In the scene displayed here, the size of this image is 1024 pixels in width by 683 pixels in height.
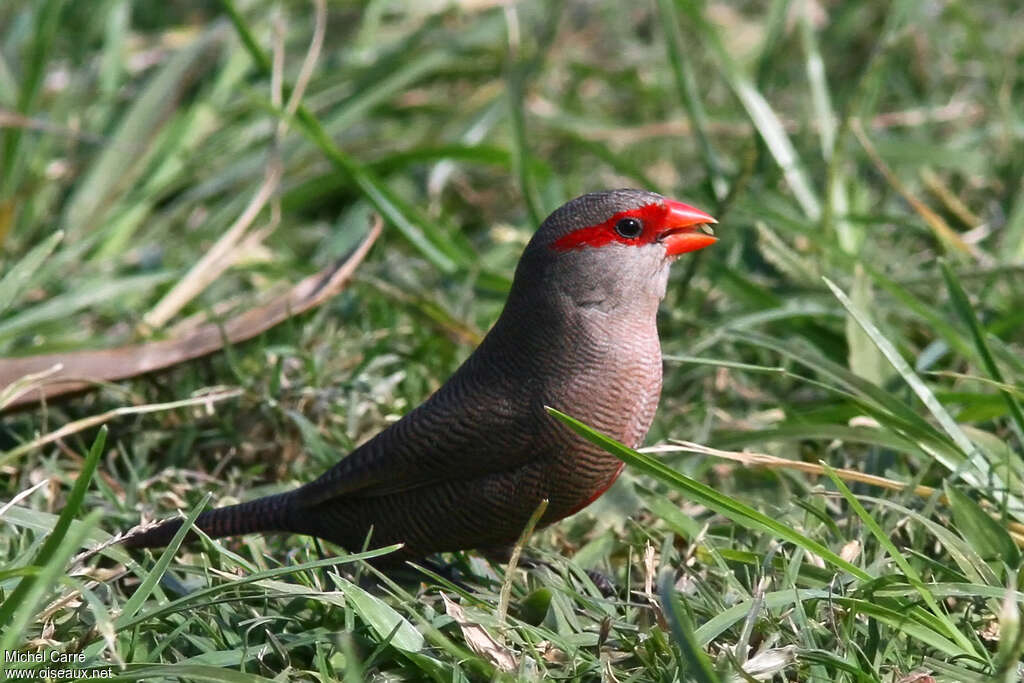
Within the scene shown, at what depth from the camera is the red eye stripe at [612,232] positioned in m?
3.27

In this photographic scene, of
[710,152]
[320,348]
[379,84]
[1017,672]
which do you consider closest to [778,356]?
[710,152]

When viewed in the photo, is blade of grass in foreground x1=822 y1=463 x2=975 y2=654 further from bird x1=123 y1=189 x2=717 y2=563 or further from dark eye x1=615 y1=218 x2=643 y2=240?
dark eye x1=615 y1=218 x2=643 y2=240

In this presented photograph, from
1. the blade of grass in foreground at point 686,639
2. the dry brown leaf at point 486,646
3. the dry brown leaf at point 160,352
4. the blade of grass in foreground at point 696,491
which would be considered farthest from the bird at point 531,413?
the dry brown leaf at point 160,352

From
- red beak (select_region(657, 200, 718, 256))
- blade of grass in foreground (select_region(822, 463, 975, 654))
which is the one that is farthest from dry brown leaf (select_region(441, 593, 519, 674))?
red beak (select_region(657, 200, 718, 256))

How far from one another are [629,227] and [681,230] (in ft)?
0.55

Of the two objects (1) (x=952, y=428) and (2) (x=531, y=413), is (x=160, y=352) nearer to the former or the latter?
(2) (x=531, y=413)

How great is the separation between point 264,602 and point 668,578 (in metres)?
1.20

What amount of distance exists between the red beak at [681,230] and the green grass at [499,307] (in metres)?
0.32

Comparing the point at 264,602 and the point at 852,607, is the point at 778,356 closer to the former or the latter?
the point at 852,607

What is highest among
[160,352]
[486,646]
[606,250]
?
[606,250]

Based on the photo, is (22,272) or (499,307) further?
(499,307)

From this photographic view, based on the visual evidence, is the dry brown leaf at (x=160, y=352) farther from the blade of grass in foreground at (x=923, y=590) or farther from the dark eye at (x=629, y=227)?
the blade of grass in foreground at (x=923, y=590)

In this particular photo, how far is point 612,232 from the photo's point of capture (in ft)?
10.8

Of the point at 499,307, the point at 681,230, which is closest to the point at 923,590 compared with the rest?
the point at 681,230
